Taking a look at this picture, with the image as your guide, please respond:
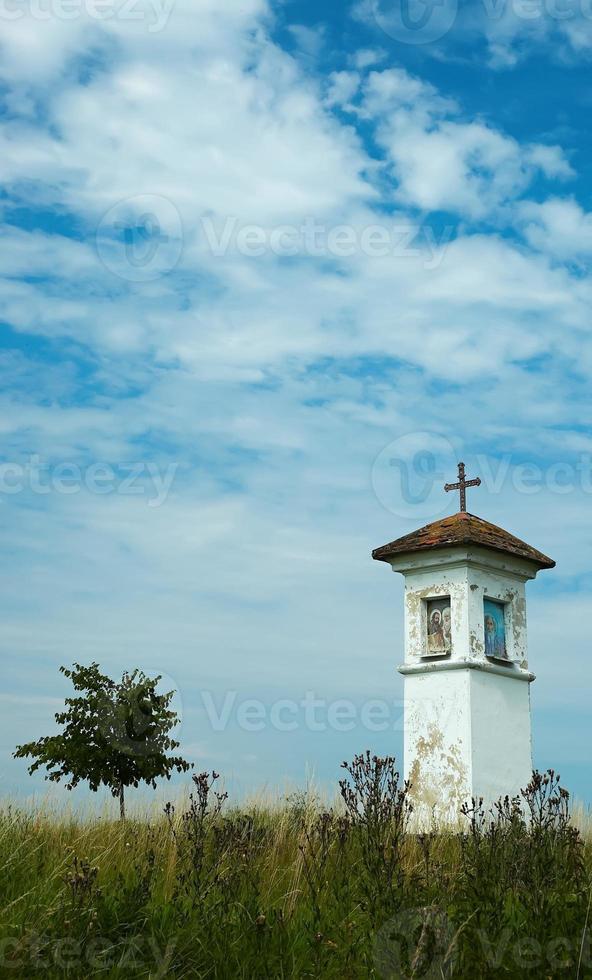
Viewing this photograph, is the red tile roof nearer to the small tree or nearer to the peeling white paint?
the peeling white paint

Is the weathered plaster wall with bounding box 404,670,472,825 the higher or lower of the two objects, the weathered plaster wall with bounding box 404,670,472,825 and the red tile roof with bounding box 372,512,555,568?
the lower

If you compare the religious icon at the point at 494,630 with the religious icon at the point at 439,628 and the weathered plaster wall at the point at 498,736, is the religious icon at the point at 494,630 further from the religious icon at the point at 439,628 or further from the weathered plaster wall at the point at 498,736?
Answer: the religious icon at the point at 439,628

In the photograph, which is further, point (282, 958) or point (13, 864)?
point (13, 864)

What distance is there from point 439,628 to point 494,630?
858 millimetres

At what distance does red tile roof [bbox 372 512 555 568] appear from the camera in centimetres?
1406

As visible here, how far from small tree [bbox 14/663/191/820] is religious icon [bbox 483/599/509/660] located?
519cm

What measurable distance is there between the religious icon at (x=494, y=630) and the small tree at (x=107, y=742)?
17.0 ft

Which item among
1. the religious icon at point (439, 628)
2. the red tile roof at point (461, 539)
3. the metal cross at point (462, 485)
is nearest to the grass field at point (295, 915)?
the religious icon at point (439, 628)

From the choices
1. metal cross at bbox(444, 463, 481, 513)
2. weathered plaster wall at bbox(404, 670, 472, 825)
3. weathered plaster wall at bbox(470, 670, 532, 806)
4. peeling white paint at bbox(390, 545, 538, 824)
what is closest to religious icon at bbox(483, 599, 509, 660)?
peeling white paint at bbox(390, 545, 538, 824)

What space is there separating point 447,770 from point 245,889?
6523 millimetres

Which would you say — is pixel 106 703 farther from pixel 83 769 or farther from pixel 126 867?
pixel 126 867

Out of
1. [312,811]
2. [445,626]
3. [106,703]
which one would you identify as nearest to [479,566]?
[445,626]

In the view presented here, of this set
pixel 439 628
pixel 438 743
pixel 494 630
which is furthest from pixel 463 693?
pixel 494 630

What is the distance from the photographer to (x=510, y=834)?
8289mm
